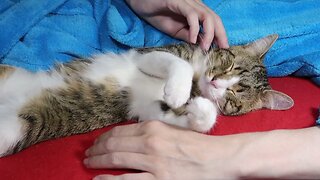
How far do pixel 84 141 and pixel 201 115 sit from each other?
1.15 feet

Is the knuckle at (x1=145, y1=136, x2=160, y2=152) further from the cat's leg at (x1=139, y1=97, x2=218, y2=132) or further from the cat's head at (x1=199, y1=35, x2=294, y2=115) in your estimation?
the cat's head at (x1=199, y1=35, x2=294, y2=115)

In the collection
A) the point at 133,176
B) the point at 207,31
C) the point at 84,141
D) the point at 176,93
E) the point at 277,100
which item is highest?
the point at 207,31

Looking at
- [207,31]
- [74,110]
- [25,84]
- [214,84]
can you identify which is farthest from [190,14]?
[25,84]

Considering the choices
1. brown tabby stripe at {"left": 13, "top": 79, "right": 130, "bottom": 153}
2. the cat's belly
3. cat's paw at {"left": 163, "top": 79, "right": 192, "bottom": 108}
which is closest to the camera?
cat's paw at {"left": 163, "top": 79, "right": 192, "bottom": 108}

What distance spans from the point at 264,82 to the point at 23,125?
2.65 ft

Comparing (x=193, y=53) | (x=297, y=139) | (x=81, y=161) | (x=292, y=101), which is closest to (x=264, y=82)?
(x=292, y=101)

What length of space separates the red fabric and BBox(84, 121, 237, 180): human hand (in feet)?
0.20

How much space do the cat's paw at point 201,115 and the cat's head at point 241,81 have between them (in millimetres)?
178

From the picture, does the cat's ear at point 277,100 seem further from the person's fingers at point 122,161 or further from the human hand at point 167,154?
the person's fingers at point 122,161

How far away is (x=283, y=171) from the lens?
104cm

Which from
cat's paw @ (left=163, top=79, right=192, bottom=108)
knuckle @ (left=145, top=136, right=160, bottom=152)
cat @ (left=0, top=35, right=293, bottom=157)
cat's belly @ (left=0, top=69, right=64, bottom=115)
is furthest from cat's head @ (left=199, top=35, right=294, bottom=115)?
cat's belly @ (left=0, top=69, right=64, bottom=115)

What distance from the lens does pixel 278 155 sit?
3.43 feet

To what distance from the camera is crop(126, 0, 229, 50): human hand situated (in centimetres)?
135

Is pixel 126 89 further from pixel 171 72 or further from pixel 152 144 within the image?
pixel 152 144
